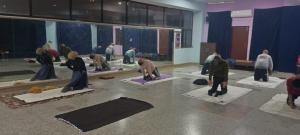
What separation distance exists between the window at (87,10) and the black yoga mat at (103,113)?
340cm

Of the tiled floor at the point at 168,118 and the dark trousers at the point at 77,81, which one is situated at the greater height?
the dark trousers at the point at 77,81

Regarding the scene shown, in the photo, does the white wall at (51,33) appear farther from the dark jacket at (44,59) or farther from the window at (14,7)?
the window at (14,7)

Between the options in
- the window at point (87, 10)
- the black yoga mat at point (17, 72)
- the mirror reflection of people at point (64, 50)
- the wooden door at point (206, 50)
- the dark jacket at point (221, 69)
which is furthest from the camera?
the wooden door at point (206, 50)

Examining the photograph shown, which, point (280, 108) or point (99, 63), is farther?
point (99, 63)

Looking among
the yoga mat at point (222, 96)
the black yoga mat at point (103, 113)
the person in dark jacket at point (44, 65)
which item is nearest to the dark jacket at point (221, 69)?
the yoga mat at point (222, 96)

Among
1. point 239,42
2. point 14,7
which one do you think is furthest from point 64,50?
point 239,42

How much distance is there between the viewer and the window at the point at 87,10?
6801 mm

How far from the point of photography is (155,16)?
31.0ft

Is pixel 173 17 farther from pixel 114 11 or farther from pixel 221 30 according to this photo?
pixel 114 11

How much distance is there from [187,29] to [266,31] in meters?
3.67

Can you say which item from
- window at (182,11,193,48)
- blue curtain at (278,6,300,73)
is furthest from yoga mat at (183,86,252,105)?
window at (182,11,193,48)

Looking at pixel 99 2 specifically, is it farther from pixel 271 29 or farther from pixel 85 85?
pixel 271 29

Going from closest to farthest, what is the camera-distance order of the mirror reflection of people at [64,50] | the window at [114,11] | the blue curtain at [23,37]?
the blue curtain at [23,37], the mirror reflection of people at [64,50], the window at [114,11]

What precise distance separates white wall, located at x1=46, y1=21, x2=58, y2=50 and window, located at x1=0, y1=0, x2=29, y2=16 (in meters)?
0.74
